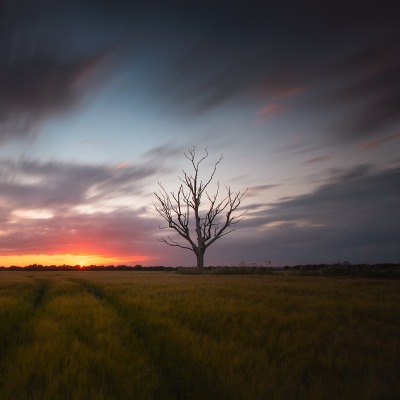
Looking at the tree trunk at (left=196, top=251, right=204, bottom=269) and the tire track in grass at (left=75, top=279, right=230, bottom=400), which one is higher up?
the tree trunk at (left=196, top=251, right=204, bottom=269)

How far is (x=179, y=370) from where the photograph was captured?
4.28 metres

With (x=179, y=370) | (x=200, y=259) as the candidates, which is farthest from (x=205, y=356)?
(x=200, y=259)

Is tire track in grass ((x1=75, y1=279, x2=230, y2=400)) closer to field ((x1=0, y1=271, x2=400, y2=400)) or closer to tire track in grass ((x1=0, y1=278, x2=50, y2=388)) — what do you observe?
field ((x1=0, y1=271, x2=400, y2=400))

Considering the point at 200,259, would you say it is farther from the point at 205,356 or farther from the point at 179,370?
the point at 179,370

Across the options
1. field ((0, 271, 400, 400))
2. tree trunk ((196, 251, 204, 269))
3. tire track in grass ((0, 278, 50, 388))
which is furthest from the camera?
tree trunk ((196, 251, 204, 269))

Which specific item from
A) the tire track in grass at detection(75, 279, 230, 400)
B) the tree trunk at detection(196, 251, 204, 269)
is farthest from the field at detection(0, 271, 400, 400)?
the tree trunk at detection(196, 251, 204, 269)

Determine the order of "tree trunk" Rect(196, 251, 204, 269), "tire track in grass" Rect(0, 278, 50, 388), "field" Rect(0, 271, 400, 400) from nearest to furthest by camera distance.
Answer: "field" Rect(0, 271, 400, 400) → "tire track in grass" Rect(0, 278, 50, 388) → "tree trunk" Rect(196, 251, 204, 269)

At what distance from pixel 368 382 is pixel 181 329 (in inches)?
126

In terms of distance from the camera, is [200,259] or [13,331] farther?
[200,259]

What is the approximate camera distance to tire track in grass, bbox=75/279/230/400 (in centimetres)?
360

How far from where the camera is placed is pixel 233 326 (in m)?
6.55

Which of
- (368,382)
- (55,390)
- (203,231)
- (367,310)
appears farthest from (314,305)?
(203,231)

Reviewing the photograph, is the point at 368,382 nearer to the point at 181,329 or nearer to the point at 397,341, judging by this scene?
the point at 397,341

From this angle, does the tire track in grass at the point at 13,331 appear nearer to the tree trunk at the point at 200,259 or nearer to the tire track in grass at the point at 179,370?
the tire track in grass at the point at 179,370
